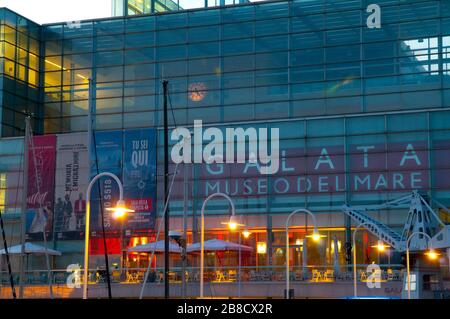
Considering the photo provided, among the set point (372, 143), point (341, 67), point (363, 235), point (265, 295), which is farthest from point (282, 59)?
point (265, 295)

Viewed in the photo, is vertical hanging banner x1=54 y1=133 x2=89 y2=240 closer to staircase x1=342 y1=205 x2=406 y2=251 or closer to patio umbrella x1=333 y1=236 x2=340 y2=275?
patio umbrella x1=333 y1=236 x2=340 y2=275

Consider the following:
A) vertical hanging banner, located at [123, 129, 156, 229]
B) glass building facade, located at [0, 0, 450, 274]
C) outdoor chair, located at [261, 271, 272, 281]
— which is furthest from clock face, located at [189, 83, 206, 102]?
outdoor chair, located at [261, 271, 272, 281]

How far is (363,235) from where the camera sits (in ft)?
185

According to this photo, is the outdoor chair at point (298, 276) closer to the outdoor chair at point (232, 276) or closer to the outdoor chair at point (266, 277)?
the outdoor chair at point (266, 277)

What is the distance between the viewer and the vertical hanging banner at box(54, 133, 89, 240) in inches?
2453

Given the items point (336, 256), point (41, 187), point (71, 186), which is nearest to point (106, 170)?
point (71, 186)

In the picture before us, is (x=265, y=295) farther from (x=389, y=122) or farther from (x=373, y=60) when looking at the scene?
(x=373, y=60)

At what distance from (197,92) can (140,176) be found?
747cm

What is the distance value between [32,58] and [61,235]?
1497 cm

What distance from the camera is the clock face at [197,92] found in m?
62.9

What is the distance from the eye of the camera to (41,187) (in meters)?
63.9

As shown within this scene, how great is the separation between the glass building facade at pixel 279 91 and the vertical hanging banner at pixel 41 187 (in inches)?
84.3

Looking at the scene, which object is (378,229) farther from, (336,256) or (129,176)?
(129,176)

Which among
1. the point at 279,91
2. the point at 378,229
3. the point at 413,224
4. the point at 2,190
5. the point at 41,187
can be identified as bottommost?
the point at 378,229
